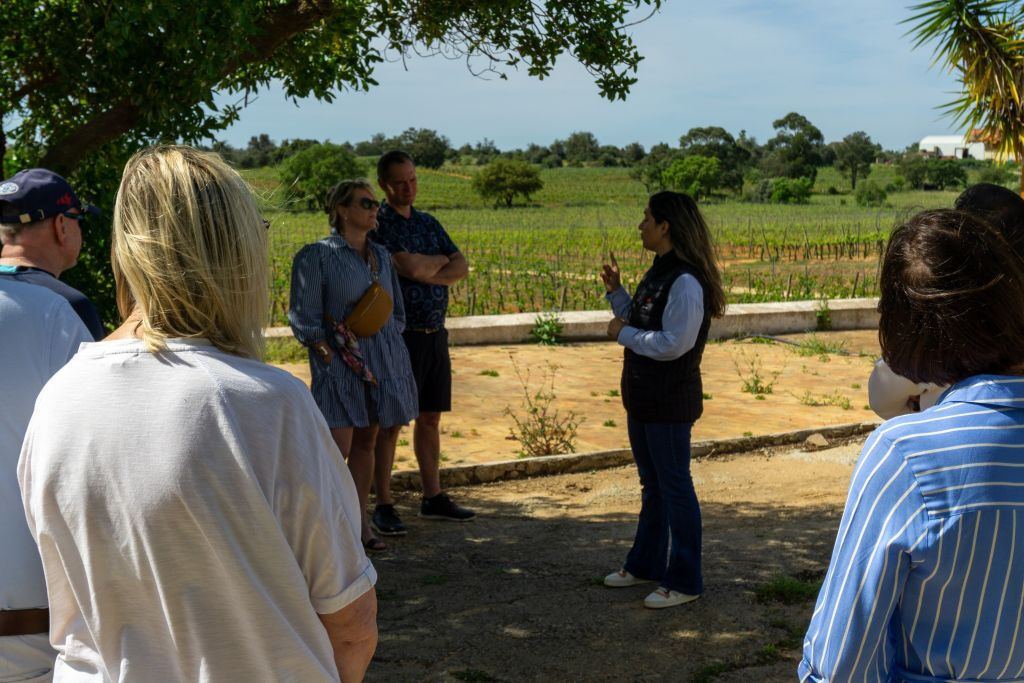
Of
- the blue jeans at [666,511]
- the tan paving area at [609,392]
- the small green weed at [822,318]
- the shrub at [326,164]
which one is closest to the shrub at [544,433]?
the tan paving area at [609,392]

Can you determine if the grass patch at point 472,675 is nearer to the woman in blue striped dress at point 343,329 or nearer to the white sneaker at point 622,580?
the white sneaker at point 622,580

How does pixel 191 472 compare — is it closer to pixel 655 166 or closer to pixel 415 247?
pixel 415 247

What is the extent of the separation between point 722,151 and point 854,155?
17014 mm

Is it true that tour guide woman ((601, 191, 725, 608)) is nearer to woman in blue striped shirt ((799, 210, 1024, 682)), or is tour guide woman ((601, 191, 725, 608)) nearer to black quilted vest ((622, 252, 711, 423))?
black quilted vest ((622, 252, 711, 423))

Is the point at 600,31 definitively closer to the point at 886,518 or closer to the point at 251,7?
the point at 251,7

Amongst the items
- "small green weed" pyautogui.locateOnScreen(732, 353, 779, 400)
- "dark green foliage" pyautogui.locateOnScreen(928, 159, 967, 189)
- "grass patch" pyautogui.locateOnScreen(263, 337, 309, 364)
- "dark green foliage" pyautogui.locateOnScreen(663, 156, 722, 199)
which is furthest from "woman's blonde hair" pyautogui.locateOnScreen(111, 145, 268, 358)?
"dark green foliage" pyautogui.locateOnScreen(928, 159, 967, 189)

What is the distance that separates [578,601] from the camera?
5074mm

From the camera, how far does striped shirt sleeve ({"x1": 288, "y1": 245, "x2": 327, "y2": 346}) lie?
213 inches

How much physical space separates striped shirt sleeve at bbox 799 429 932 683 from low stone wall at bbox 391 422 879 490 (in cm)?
564

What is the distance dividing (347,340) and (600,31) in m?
2.11

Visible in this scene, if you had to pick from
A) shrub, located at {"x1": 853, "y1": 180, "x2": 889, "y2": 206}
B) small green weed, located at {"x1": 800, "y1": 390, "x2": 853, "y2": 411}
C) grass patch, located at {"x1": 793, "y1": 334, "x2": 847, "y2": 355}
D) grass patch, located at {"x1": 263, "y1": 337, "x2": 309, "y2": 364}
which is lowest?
small green weed, located at {"x1": 800, "y1": 390, "x2": 853, "y2": 411}

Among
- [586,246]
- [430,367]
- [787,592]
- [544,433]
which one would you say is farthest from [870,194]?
[787,592]

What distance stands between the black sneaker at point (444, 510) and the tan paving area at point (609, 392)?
1273 millimetres

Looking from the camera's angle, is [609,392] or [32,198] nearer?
[32,198]
